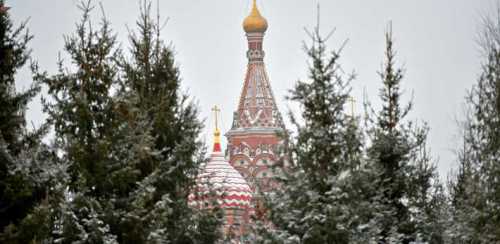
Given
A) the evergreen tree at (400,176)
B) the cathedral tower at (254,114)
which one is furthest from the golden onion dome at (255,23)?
the evergreen tree at (400,176)

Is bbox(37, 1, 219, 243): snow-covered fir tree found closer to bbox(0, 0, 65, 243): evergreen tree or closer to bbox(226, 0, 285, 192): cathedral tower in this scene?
bbox(0, 0, 65, 243): evergreen tree

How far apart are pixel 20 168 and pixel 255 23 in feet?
173

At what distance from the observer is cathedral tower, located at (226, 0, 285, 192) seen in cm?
6731

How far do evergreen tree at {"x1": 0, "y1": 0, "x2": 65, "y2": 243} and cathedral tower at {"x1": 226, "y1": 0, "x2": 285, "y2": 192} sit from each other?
1915 inches

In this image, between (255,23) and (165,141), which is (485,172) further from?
(255,23)

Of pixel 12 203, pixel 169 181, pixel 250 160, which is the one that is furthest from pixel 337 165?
pixel 250 160

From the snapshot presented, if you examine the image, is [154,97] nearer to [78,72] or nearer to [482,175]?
[78,72]

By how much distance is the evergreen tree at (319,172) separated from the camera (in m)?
17.7

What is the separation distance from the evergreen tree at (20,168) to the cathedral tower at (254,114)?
4864cm

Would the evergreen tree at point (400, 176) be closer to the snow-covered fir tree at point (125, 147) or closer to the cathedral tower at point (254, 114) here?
the snow-covered fir tree at point (125, 147)

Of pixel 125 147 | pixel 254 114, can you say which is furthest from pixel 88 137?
pixel 254 114

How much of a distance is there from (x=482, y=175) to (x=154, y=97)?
5.16 metres

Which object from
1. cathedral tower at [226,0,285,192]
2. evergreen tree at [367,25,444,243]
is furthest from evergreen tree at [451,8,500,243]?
cathedral tower at [226,0,285,192]

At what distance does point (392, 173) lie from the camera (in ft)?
71.0
